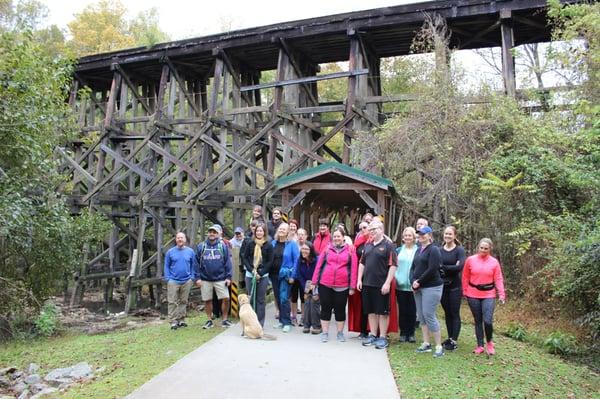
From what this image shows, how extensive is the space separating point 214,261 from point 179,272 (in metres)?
0.64

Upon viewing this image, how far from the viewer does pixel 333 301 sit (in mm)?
6590

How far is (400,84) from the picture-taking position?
56.5 ft

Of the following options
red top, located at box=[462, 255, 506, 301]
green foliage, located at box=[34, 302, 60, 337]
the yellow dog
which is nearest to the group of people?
red top, located at box=[462, 255, 506, 301]

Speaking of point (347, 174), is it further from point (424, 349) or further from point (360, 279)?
point (424, 349)

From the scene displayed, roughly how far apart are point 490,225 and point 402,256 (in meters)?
4.27

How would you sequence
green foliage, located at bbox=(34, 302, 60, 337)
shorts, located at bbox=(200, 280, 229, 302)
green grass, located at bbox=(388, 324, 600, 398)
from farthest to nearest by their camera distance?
green foliage, located at bbox=(34, 302, 60, 337) → shorts, located at bbox=(200, 280, 229, 302) → green grass, located at bbox=(388, 324, 600, 398)

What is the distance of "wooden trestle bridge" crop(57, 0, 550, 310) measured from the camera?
11828 mm

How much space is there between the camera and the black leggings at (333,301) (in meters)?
6.55

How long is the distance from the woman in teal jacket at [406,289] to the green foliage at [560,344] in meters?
2.29

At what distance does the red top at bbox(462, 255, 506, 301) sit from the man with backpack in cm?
356

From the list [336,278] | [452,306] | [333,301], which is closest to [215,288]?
[333,301]

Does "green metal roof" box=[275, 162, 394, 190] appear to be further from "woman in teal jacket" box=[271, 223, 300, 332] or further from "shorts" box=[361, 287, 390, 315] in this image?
"shorts" box=[361, 287, 390, 315]

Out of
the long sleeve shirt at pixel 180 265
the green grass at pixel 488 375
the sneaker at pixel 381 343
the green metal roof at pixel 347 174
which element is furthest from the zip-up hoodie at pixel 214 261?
the green grass at pixel 488 375

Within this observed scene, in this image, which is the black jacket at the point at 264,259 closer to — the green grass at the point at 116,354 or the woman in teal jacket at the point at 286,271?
the woman in teal jacket at the point at 286,271
